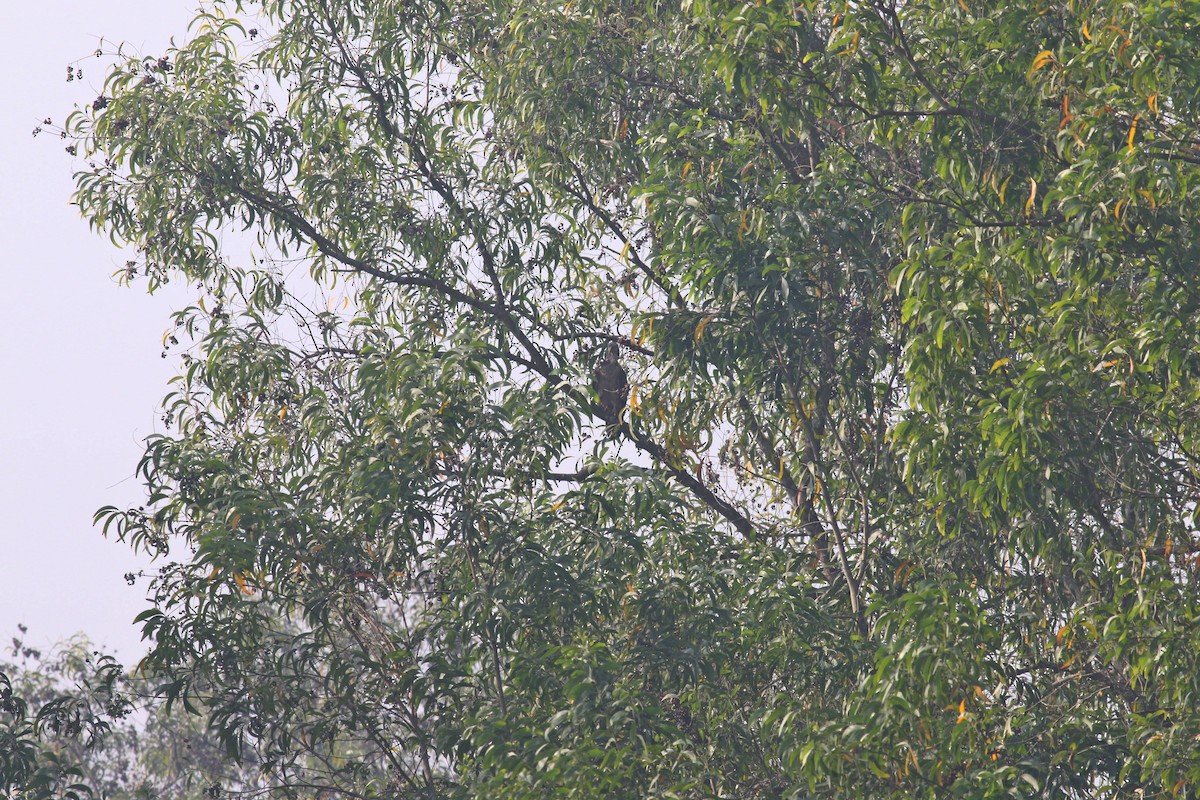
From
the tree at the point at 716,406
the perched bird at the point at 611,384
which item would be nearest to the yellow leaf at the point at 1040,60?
the tree at the point at 716,406

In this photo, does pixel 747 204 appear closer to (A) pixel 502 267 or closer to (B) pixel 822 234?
(B) pixel 822 234

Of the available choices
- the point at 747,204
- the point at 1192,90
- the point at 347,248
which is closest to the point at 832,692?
the point at 747,204

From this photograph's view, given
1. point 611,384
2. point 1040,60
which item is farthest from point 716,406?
point 1040,60

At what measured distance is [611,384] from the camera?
337 inches

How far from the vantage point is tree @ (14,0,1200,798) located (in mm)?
5375

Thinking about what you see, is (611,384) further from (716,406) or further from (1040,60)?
(1040,60)

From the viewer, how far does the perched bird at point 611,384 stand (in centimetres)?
851

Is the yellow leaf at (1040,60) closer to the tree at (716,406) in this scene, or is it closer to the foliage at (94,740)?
the tree at (716,406)

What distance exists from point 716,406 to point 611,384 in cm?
104

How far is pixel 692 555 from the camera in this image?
7.21 meters

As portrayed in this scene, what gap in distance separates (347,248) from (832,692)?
4.43m

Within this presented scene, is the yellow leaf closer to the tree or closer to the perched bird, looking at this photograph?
the tree

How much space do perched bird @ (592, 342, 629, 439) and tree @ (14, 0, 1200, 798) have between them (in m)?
0.13

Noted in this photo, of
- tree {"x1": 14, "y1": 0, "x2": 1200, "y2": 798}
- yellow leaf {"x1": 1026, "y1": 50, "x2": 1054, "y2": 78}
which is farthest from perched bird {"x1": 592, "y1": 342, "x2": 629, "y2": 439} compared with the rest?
yellow leaf {"x1": 1026, "y1": 50, "x2": 1054, "y2": 78}
